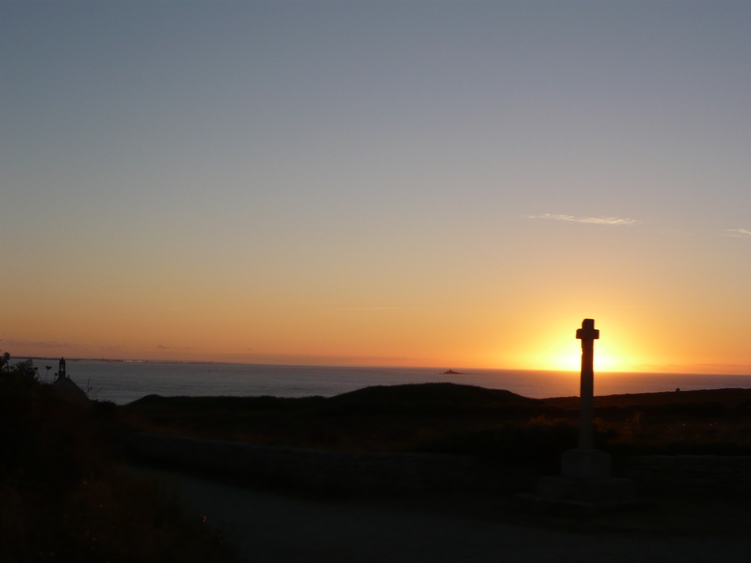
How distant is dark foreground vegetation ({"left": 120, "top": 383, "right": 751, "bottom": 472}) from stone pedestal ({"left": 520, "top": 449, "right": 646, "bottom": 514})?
1428 mm

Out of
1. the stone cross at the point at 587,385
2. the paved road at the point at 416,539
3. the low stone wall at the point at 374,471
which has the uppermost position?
the stone cross at the point at 587,385

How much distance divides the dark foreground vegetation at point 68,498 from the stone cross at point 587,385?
5801mm

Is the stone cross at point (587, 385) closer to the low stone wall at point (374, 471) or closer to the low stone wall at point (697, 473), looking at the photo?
the low stone wall at point (697, 473)

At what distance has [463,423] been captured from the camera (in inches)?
974

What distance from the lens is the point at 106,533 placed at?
18.6ft

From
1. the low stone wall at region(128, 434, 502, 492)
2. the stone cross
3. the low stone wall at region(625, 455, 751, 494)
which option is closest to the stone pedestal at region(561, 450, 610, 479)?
the stone cross

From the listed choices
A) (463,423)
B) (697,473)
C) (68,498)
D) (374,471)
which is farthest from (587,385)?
(463,423)

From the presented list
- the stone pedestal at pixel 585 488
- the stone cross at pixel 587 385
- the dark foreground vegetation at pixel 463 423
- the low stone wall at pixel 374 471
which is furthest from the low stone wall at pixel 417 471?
the stone cross at pixel 587 385

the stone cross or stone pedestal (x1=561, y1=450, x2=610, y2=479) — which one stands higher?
the stone cross

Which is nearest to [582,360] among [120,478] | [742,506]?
[742,506]

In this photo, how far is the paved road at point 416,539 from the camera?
7566 mm

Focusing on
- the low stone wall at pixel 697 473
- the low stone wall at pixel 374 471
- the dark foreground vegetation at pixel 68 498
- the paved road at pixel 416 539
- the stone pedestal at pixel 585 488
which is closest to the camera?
the dark foreground vegetation at pixel 68 498

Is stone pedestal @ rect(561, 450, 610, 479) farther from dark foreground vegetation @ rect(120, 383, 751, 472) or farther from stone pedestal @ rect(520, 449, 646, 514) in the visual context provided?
dark foreground vegetation @ rect(120, 383, 751, 472)

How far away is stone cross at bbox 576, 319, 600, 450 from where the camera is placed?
10703mm
